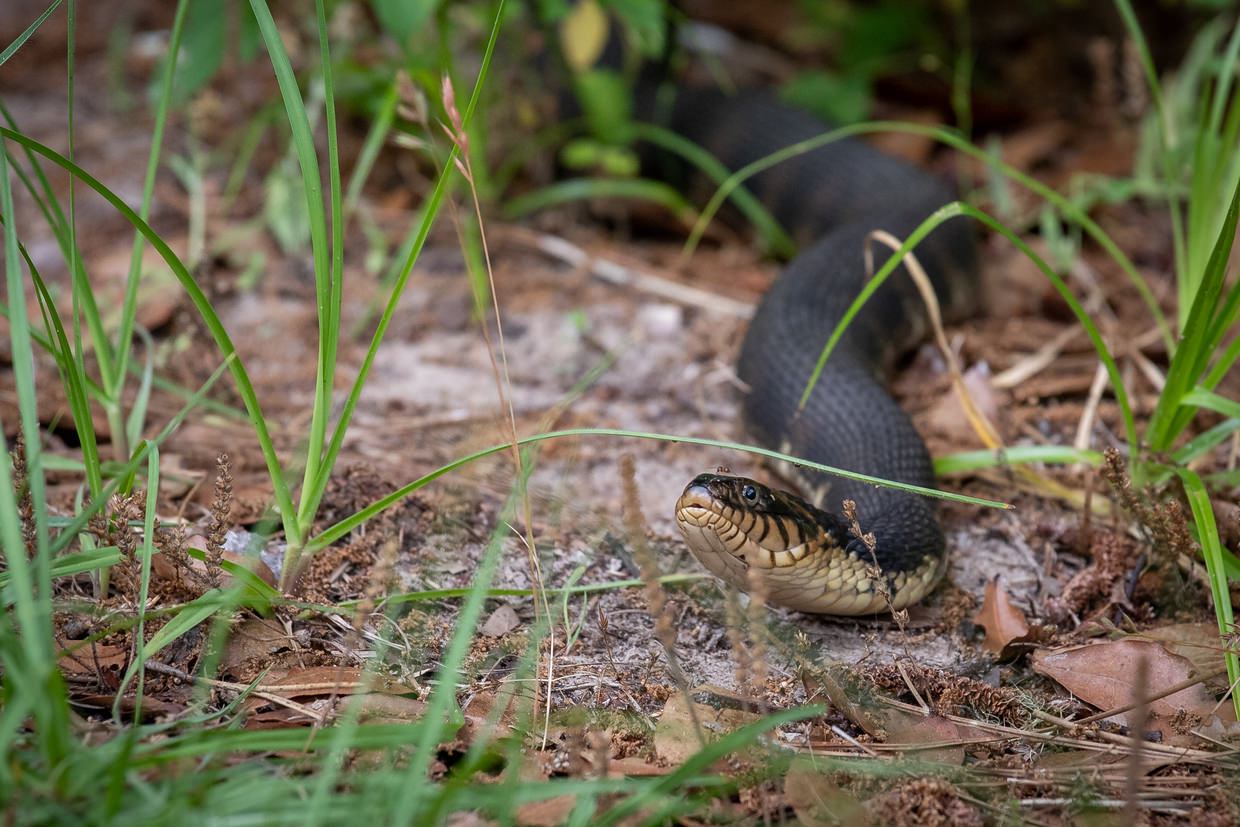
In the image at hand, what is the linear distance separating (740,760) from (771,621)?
81 cm

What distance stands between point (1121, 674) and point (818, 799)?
102 cm

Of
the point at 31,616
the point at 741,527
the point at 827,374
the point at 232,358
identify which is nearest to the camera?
the point at 31,616

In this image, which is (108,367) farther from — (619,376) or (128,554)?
(619,376)

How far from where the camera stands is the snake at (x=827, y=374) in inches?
101

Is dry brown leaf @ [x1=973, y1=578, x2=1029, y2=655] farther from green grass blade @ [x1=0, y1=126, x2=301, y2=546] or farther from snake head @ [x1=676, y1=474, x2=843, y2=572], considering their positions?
green grass blade @ [x1=0, y1=126, x2=301, y2=546]

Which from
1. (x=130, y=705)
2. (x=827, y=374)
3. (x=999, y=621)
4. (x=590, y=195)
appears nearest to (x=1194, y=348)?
(x=999, y=621)

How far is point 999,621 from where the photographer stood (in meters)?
2.80

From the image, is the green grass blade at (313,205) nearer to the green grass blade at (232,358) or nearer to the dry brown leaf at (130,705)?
the green grass blade at (232,358)

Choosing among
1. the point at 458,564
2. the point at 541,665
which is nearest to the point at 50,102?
the point at 458,564

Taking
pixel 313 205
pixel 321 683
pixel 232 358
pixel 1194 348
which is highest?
pixel 313 205

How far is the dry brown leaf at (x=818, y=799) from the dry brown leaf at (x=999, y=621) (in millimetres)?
871

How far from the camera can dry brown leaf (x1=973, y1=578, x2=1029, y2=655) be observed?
2.74 meters

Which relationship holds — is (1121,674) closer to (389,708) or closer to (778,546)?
(778,546)

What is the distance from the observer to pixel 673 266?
5.16m
